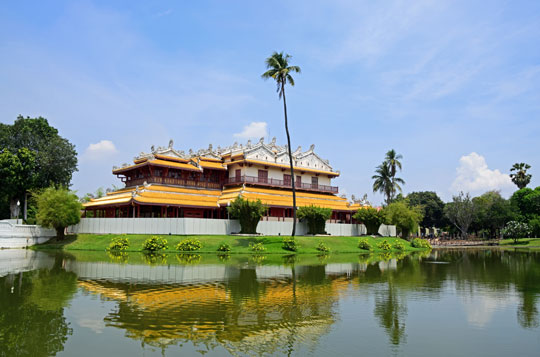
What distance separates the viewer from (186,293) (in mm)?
15742

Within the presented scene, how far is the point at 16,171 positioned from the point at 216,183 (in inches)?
978

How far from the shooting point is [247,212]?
44.2 metres

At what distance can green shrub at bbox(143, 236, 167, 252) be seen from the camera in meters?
37.6

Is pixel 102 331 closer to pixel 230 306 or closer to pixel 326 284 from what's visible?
pixel 230 306

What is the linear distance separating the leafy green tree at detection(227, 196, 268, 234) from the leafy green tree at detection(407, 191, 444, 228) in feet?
210

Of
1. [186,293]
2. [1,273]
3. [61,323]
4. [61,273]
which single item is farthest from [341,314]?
[1,273]

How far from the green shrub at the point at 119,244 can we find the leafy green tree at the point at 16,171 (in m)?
21.7

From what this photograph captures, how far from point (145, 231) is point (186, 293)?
91.2 feet

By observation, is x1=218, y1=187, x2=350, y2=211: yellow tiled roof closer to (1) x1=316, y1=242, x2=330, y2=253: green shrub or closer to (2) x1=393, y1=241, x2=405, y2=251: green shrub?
(1) x1=316, y1=242, x2=330, y2=253: green shrub

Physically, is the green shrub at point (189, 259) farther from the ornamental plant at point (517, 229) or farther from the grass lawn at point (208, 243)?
the ornamental plant at point (517, 229)

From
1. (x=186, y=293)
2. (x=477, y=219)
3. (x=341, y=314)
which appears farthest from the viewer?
(x=477, y=219)

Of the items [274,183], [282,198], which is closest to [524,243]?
[282,198]

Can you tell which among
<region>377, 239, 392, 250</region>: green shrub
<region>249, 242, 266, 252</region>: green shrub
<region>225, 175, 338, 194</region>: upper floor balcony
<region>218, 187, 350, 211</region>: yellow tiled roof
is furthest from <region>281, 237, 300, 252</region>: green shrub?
<region>225, 175, 338, 194</region>: upper floor balcony

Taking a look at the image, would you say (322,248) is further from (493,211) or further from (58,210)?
(493,211)
